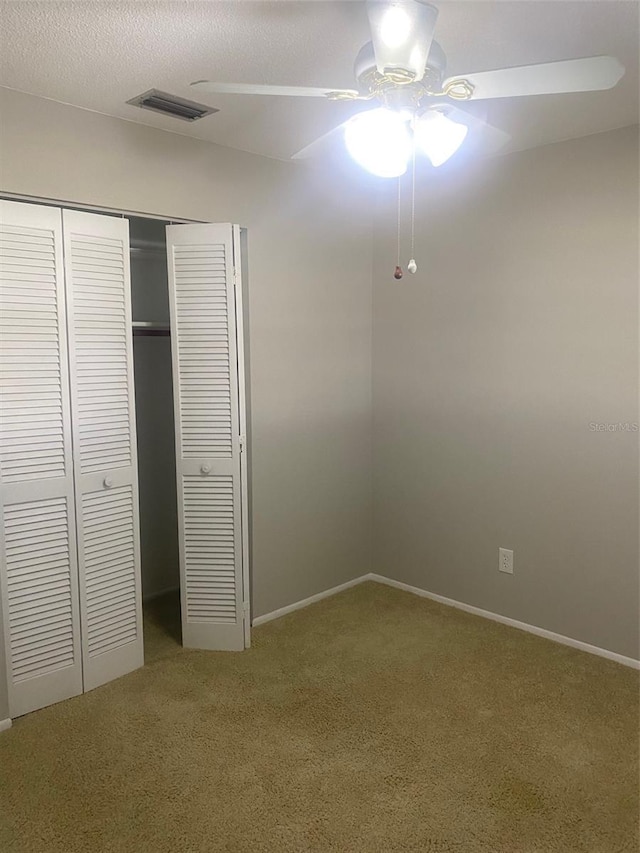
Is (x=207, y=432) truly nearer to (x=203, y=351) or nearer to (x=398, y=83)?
(x=203, y=351)

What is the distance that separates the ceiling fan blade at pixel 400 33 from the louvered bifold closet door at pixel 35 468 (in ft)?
4.95

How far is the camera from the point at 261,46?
87.4 inches

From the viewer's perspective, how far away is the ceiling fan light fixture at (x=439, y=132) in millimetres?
2037

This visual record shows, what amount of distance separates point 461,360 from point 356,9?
2032mm

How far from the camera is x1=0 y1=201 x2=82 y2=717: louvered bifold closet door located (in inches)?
105

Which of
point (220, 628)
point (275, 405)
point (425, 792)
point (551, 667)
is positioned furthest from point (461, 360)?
point (425, 792)

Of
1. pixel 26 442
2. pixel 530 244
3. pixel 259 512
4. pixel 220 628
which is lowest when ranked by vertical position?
pixel 220 628

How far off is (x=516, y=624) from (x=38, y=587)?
2.31 m

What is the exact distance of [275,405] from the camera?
3676 millimetres

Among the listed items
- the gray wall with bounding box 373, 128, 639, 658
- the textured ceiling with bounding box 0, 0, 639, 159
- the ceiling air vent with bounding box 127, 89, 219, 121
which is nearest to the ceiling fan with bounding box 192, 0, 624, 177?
the textured ceiling with bounding box 0, 0, 639, 159

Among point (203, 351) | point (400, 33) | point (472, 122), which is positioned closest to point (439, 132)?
point (472, 122)

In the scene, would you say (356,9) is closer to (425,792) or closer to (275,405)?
(275,405)

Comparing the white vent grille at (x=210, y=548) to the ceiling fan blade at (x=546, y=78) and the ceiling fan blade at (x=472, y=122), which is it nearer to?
the ceiling fan blade at (x=472, y=122)

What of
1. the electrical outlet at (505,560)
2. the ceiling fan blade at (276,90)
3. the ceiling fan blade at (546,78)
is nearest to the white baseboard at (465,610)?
the electrical outlet at (505,560)
